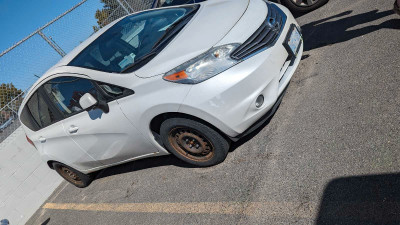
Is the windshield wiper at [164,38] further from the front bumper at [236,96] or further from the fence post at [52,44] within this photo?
the fence post at [52,44]

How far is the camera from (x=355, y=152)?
2715 millimetres

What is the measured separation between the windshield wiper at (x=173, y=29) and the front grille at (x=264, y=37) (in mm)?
957

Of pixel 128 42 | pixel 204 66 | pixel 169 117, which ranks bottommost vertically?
pixel 169 117

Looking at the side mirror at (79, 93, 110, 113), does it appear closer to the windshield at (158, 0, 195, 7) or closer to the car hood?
the car hood

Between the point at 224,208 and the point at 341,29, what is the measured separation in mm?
3392

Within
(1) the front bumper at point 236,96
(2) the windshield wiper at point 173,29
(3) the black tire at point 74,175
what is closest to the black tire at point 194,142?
(1) the front bumper at point 236,96

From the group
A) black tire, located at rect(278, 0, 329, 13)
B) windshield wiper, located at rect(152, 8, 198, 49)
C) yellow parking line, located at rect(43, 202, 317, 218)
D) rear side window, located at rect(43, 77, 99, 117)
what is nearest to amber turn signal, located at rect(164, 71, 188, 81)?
windshield wiper, located at rect(152, 8, 198, 49)

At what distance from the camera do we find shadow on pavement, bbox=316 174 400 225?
214 centimetres

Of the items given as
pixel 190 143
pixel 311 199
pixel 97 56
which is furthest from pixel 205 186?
pixel 97 56

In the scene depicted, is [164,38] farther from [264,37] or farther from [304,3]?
[304,3]

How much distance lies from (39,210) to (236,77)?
14.1 feet

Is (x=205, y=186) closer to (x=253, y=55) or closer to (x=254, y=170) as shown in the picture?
(x=254, y=170)

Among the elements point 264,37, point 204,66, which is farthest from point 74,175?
point 264,37

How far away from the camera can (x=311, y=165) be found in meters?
2.85
